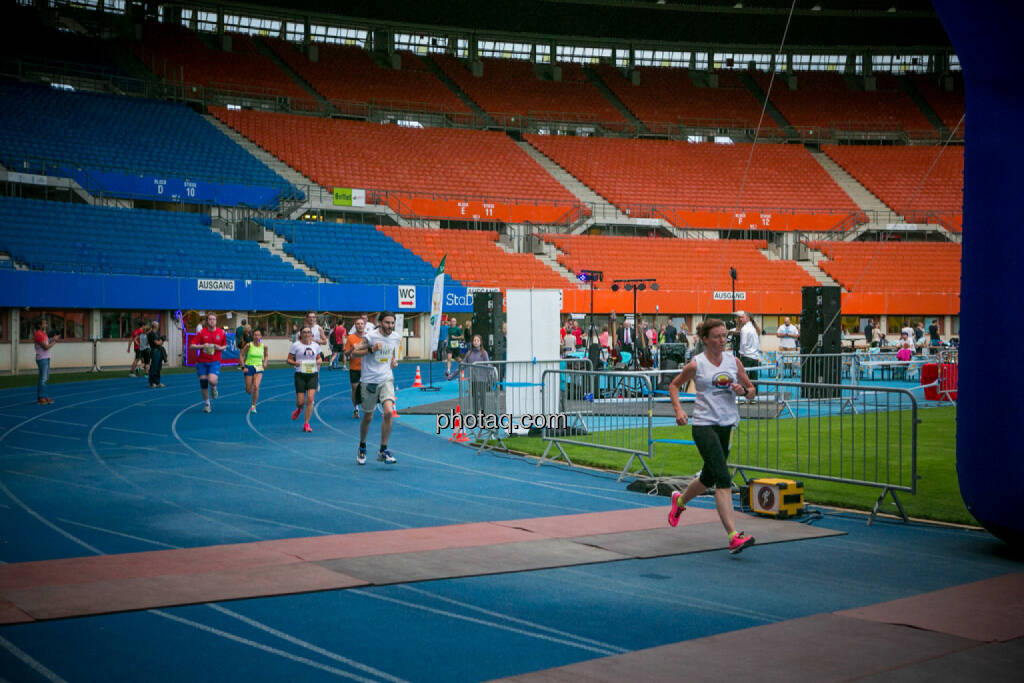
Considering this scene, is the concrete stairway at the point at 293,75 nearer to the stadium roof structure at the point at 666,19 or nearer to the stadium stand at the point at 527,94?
the stadium roof structure at the point at 666,19

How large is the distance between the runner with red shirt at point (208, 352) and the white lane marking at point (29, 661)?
14.6 metres

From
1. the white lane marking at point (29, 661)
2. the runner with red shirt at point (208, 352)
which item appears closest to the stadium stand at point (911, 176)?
the runner with red shirt at point (208, 352)

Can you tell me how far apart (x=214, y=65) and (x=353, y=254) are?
737 inches

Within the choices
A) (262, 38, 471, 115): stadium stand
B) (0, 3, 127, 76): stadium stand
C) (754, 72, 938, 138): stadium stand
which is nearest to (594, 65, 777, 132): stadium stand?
(754, 72, 938, 138): stadium stand

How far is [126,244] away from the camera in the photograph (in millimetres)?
33844

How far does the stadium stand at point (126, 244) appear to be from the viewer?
103ft

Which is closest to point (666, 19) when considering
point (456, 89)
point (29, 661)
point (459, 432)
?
point (456, 89)

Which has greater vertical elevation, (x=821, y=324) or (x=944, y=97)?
(x=944, y=97)

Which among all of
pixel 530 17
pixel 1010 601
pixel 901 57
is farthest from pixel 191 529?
pixel 901 57

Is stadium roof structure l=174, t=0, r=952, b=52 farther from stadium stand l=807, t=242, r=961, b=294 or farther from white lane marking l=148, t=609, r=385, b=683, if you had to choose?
white lane marking l=148, t=609, r=385, b=683

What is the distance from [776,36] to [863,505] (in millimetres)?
56031

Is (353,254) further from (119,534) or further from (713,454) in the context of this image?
(713,454)

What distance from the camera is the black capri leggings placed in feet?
26.5

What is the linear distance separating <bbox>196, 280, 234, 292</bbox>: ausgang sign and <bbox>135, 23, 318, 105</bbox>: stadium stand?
19.8 meters
